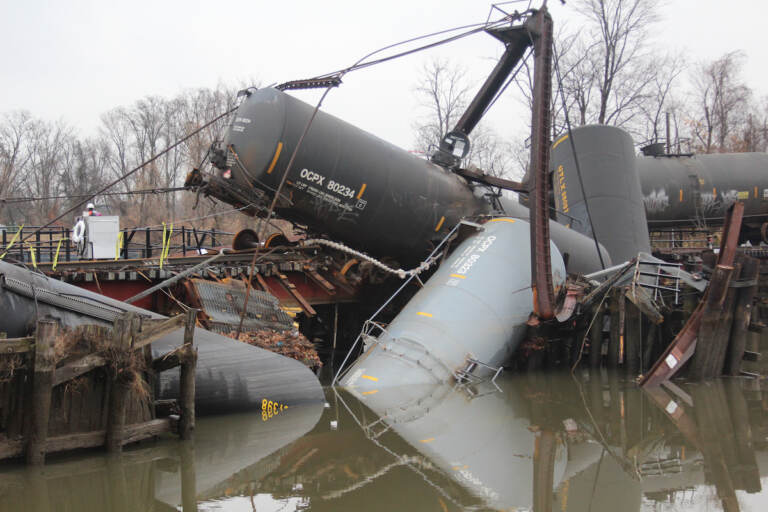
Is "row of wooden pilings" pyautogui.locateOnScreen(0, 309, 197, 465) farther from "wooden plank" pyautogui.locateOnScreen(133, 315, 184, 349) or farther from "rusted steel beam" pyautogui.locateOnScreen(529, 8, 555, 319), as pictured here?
"rusted steel beam" pyautogui.locateOnScreen(529, 8, 555, 319)

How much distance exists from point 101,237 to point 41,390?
845 centimetres

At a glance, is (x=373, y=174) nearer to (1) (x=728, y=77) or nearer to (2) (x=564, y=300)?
(2) (x=564, y=300)

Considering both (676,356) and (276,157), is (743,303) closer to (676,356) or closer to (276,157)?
(676,356)

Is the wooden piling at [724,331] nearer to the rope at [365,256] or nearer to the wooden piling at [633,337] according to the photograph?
the wooden piling at [633,337]

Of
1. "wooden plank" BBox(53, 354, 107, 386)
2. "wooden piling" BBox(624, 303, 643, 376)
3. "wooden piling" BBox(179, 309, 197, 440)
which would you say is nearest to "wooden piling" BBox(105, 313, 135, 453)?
"wooden plank" BBox(53, 354, 107, 386)

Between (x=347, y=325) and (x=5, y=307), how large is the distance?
32.8ft

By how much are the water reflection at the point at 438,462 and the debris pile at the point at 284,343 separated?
1.75 m

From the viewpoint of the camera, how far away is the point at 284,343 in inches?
466

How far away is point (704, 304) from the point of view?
11.9 m

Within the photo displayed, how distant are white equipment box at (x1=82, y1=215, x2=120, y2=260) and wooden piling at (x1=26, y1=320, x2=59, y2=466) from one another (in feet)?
27.1

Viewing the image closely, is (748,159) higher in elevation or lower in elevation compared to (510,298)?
higher

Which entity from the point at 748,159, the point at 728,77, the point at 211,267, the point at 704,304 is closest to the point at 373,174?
the point at 211,267

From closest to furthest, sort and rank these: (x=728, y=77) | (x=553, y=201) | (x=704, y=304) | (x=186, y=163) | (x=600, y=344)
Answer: (x=704, y=304) < (x=600, y=344) < (x=553, y=201) < (x=728, y=77) < (x=186, y=163)

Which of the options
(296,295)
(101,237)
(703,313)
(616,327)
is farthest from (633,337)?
(101,237)
